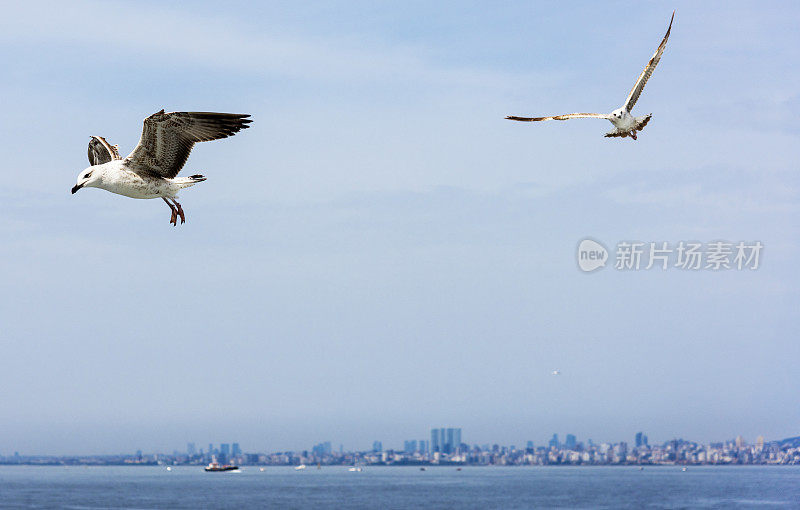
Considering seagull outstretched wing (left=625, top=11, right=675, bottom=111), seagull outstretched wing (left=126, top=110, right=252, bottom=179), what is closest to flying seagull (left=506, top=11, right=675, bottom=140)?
seagull outstretched wing (left=625, top=11, right=675, bottom=111)

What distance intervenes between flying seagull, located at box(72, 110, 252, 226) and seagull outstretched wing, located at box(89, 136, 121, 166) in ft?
6.62

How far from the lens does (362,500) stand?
6038 inches

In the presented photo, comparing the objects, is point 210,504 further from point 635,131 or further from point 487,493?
point 635,131

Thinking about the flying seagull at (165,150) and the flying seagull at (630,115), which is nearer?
the flying seagull at (165,150)

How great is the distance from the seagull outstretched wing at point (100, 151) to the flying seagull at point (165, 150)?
2.02 m

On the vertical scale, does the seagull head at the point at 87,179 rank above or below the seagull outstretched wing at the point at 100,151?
below

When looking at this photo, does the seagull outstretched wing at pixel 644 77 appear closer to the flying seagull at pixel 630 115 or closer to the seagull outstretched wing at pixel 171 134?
the flying seagull at pixel 630 115

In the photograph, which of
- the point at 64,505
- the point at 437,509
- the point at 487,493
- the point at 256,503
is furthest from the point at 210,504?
the point at 487,493

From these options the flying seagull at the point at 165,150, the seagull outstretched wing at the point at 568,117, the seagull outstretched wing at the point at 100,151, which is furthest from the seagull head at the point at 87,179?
the seagull outstretched wing at the point at 568,117

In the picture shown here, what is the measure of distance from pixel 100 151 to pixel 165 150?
2546 millimetres

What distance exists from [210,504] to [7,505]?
27.7 meters

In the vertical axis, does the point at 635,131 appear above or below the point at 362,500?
above

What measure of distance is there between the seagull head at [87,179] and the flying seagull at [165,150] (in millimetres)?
105

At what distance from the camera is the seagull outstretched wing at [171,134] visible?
14.9m
